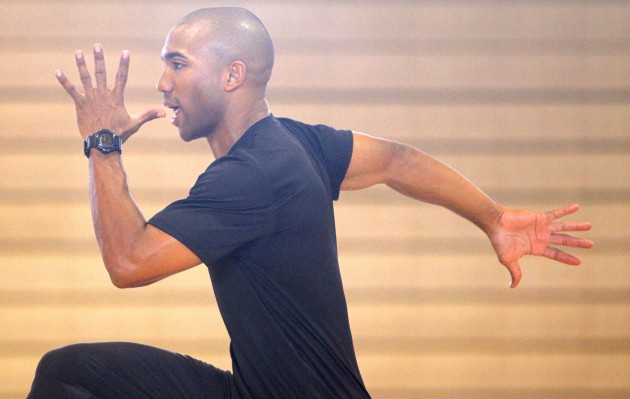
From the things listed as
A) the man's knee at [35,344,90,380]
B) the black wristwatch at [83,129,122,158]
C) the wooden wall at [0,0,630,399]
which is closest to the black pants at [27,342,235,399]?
the man's knee at [35,344,90,380]

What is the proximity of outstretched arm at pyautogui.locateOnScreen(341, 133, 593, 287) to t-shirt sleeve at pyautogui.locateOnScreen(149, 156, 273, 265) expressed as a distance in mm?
515

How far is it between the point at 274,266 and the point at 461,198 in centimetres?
79

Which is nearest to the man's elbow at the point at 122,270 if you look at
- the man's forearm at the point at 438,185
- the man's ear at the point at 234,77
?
the man's ear at the point at 234,77

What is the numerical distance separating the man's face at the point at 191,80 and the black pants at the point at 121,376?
1.98 ft

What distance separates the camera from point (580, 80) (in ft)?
12.8

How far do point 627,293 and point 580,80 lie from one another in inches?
38.9

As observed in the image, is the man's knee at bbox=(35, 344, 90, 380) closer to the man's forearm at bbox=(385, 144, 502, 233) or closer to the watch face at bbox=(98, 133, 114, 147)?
the watch face at bbox=(98, 133, 114, 147)

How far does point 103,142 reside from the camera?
2.06 m

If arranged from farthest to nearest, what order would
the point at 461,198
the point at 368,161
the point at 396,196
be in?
the point at 396,196 → the point at 461,198 → the point at 368,161

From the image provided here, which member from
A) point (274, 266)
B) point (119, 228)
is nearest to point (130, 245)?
point (119, 228)

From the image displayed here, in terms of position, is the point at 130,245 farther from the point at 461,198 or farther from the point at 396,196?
the point at 396,196

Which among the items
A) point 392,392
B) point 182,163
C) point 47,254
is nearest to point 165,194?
point 182,163

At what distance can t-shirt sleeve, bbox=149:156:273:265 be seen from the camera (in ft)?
6.42

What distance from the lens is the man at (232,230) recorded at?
77.8 inches
